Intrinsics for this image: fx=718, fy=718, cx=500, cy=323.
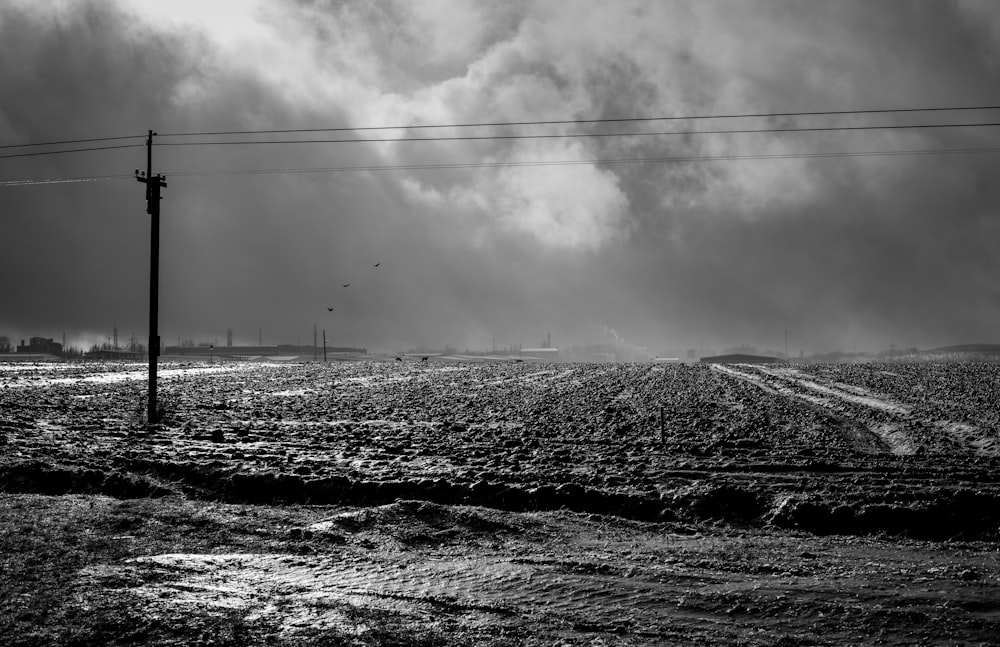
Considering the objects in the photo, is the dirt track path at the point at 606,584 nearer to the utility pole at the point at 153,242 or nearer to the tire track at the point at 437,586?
the tire track at the point at 437,586

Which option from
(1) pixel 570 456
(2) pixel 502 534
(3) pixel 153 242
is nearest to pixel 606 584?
(2) pixel 502 534

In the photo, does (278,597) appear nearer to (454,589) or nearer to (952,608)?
(454,589)

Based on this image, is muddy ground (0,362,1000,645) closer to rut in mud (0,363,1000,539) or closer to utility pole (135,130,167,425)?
rut in mud (0,363,1000,539)

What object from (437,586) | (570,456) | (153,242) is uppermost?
(153,242)

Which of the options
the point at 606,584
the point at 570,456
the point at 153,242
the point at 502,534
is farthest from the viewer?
the point at 153,242

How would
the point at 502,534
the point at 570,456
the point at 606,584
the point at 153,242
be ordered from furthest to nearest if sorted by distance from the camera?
the point at 153,242 → the point at 570,456 → the point at 502,534 → the point at 606,584

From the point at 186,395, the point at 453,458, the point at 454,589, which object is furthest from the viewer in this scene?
the point at 186,395

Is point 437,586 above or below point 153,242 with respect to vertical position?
below

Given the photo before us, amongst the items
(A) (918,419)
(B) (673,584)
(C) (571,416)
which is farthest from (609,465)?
(A) (918,419)

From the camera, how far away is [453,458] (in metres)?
14.7

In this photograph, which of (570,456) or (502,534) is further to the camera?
(570,456)

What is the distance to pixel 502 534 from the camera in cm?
920

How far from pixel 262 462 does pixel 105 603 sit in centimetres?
796

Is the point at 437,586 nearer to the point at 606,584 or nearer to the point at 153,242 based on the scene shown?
the point at 606,584
